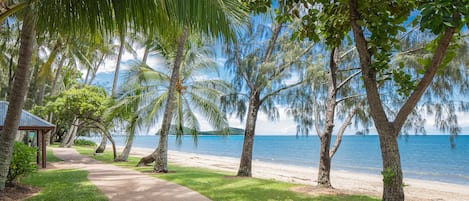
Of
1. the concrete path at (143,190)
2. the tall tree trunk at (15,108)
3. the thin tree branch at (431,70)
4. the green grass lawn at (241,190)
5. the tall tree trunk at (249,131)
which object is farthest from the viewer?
the tall tree trunk at (249,131)

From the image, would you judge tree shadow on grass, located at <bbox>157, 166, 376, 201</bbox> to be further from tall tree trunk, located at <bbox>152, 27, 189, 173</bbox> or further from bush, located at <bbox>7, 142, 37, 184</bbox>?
bush, located at <bbox>7, 142, 37, 184</bbox>

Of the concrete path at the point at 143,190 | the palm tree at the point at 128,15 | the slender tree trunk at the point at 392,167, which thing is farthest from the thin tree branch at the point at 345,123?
the palm tree at the point at 128,15

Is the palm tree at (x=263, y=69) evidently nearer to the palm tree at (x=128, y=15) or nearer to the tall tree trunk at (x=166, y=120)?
the tall tree trunk at (x=166, y=120)

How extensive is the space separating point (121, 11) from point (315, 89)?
6.78 meters

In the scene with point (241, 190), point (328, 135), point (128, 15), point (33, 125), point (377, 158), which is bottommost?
point (377, 158)

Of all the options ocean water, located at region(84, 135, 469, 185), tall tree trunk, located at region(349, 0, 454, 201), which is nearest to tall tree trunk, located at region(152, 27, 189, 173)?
ocean water, located at region(84, 135, 469, 185)

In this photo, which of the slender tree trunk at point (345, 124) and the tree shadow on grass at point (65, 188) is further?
the slender tree trunk at point (345, 124)

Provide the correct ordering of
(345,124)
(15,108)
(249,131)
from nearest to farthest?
(15,108) → (345,124) → (249,131)

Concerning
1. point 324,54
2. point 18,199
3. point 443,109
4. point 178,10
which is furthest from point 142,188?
point 443,109

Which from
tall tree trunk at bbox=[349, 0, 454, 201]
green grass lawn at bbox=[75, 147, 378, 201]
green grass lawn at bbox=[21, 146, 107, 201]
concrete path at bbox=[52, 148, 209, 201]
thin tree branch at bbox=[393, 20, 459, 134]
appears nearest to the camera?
thin tree branch at bbox=[393, 20, 459, 134]

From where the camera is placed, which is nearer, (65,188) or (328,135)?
(65,188)

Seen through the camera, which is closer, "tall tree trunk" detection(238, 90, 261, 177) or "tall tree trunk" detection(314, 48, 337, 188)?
"tall tree trunk" detection(314, 48, 337, 188)

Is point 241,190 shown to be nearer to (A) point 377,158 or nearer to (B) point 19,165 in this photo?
(B) point 19,165

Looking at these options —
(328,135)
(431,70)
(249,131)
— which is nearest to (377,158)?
(249,131)
